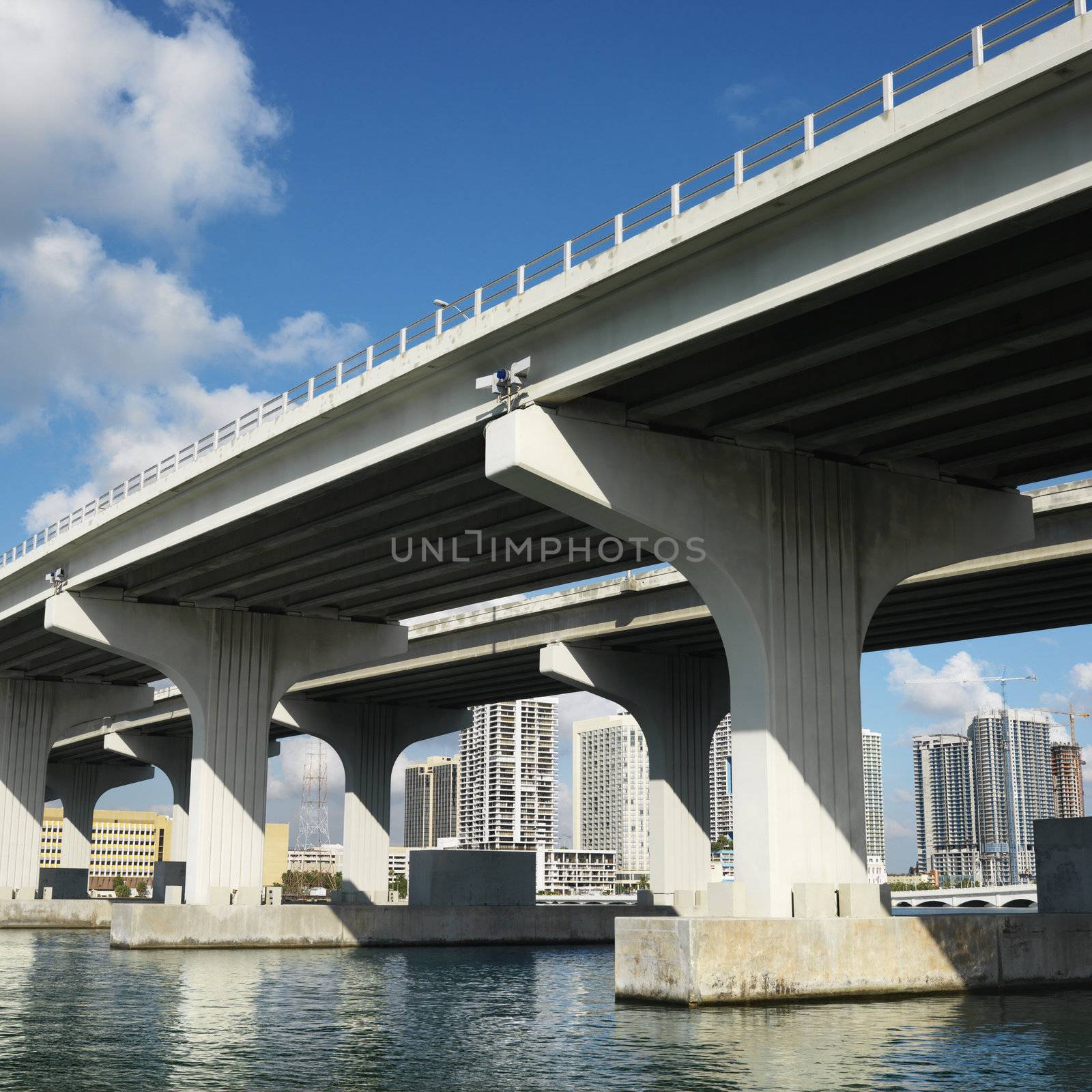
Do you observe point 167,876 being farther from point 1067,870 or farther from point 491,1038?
point 491,1038

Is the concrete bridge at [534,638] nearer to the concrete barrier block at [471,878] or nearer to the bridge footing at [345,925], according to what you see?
the bridge footing at [345,925]

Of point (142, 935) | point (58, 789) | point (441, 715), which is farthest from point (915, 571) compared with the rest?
point (58, 789)

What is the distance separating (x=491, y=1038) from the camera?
21016mm

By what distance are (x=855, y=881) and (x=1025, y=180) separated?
14742 millimetres

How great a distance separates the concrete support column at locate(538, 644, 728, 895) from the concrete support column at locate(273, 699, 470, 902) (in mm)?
19196

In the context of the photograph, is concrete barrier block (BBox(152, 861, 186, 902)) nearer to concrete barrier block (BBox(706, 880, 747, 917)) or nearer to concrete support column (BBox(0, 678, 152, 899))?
concrete support column (BBox(0, 678, 152, 899))

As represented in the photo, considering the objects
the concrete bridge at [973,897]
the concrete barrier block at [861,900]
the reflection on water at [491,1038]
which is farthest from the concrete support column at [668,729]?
the concrete bridge at [973,897]

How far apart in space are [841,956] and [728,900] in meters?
2.41

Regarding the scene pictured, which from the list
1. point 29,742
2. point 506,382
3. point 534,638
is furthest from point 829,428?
point 29,742

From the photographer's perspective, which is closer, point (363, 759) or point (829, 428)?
point (829, 428)

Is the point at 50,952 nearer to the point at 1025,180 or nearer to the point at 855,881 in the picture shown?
the point at 855,881

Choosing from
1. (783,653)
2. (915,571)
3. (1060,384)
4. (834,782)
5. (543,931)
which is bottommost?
(543,931)

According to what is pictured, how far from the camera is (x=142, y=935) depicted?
42406 mm

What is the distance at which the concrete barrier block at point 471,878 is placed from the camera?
5184cm
